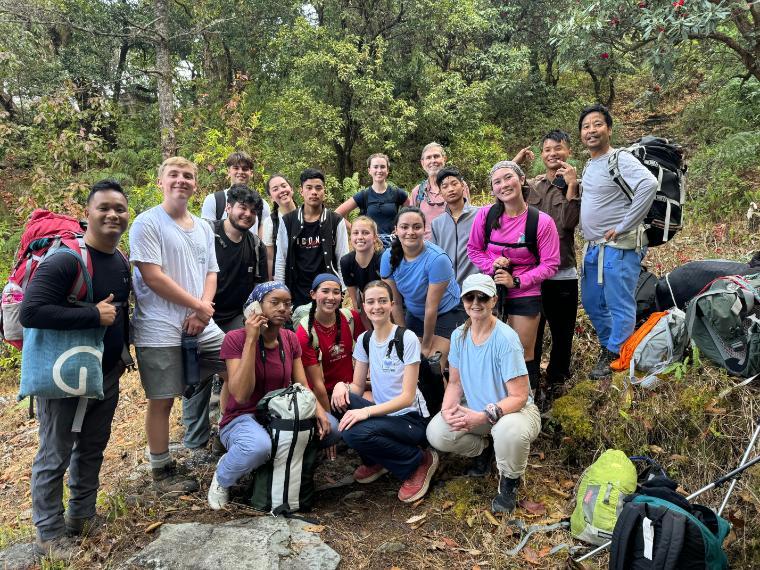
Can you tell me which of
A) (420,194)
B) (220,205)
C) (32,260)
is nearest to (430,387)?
(420,194)

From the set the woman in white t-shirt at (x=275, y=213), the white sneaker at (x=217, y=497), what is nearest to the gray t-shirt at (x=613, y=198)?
the woman in white t-shirt at (x=275, y=213)

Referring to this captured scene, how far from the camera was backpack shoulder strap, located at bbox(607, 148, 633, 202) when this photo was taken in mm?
4074

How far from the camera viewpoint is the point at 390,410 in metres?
3.95

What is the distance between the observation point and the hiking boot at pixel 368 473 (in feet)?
14.0

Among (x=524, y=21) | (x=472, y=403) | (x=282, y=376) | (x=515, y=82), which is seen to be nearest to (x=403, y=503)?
(x=472, y=403)

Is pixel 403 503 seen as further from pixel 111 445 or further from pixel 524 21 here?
pixel 524 21

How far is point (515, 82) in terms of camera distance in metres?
13.6

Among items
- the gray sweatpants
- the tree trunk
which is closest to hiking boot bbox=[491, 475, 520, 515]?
the gray sweatpants

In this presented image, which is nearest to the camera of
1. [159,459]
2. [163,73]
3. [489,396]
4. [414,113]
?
[489,396]

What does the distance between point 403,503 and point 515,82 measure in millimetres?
12451

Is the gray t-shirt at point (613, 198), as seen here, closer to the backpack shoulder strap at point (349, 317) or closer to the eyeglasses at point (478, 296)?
the eyeglasses at point (478, 296)

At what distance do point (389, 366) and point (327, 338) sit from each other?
67 cm

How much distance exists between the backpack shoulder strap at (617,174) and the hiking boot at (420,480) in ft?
8.69

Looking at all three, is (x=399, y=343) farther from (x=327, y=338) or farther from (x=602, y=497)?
(x=602, y=497)
